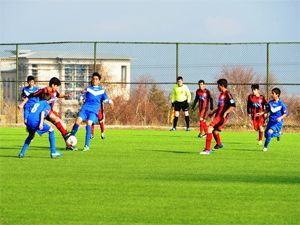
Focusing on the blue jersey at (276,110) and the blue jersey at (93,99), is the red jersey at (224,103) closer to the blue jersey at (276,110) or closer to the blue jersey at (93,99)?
the blue jersey at (276,110)

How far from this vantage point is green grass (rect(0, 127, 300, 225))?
12.0 m

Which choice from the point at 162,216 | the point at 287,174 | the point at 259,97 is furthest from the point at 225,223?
the point at 259,97

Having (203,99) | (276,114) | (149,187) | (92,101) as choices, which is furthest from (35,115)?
(203,99)

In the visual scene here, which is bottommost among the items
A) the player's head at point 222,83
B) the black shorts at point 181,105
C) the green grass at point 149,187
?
the green grass at point 149,187

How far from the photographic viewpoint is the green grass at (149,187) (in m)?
12.0

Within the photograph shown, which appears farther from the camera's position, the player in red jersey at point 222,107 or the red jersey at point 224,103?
the red jersey at point 224,103

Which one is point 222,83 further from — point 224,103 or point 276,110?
point 276,110

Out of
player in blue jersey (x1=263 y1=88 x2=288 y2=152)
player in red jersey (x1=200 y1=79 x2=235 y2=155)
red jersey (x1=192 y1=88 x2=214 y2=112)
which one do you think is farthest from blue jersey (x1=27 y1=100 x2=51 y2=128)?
red jersey (x1=192 y1=88 x2=214 y2=112)

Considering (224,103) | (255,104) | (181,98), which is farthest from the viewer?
(181,98)

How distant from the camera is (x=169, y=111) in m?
44.6

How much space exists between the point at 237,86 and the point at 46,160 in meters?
24.3

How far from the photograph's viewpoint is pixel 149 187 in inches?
601

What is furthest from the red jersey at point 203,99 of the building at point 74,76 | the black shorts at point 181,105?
the building at point 74,76

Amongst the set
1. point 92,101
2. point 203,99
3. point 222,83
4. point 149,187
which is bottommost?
point 149,187
